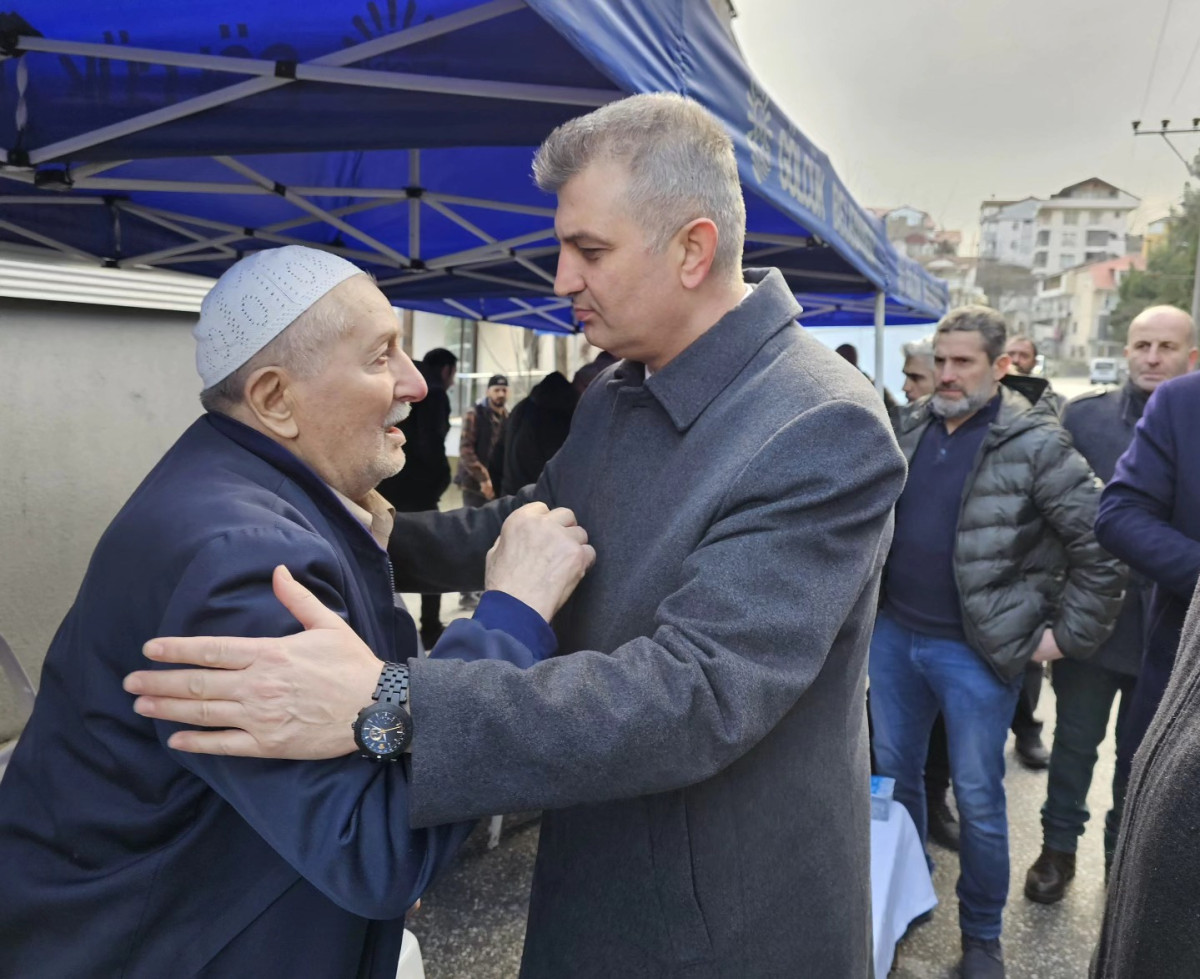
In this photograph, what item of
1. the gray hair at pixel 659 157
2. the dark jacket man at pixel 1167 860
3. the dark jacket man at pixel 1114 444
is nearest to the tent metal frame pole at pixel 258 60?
the gray hair at pixel 659 157

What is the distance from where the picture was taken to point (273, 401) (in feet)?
4.09

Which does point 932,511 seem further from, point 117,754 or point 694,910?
point 117,754

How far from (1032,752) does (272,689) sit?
4.62 m

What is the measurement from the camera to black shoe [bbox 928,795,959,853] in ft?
12.2

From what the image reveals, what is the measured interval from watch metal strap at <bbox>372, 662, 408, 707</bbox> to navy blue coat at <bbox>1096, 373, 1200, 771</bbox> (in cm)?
229

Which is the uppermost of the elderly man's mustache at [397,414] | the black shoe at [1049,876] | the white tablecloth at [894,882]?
the elderly man's mustache at [397,414]

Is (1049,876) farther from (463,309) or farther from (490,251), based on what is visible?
(463,309)

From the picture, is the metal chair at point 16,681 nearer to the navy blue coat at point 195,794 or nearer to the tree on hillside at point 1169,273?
the navy blue coat at point 195,794

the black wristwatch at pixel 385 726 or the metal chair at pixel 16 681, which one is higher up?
the black wristwatch at pixel 385 726

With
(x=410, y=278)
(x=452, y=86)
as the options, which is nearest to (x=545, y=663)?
(x=452, y=86)

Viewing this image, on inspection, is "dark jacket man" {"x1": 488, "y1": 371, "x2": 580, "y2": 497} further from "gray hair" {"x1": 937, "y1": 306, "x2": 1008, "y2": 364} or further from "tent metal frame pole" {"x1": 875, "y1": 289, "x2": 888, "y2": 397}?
"gray hair" {"x1": 937, "y1": 306, "x2": 1008, "y2": 364}

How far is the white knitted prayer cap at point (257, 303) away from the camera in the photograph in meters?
1.23

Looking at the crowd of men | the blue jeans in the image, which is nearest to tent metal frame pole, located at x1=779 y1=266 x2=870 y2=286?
the blue jeans

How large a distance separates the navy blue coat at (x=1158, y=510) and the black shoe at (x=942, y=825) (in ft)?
4.21
